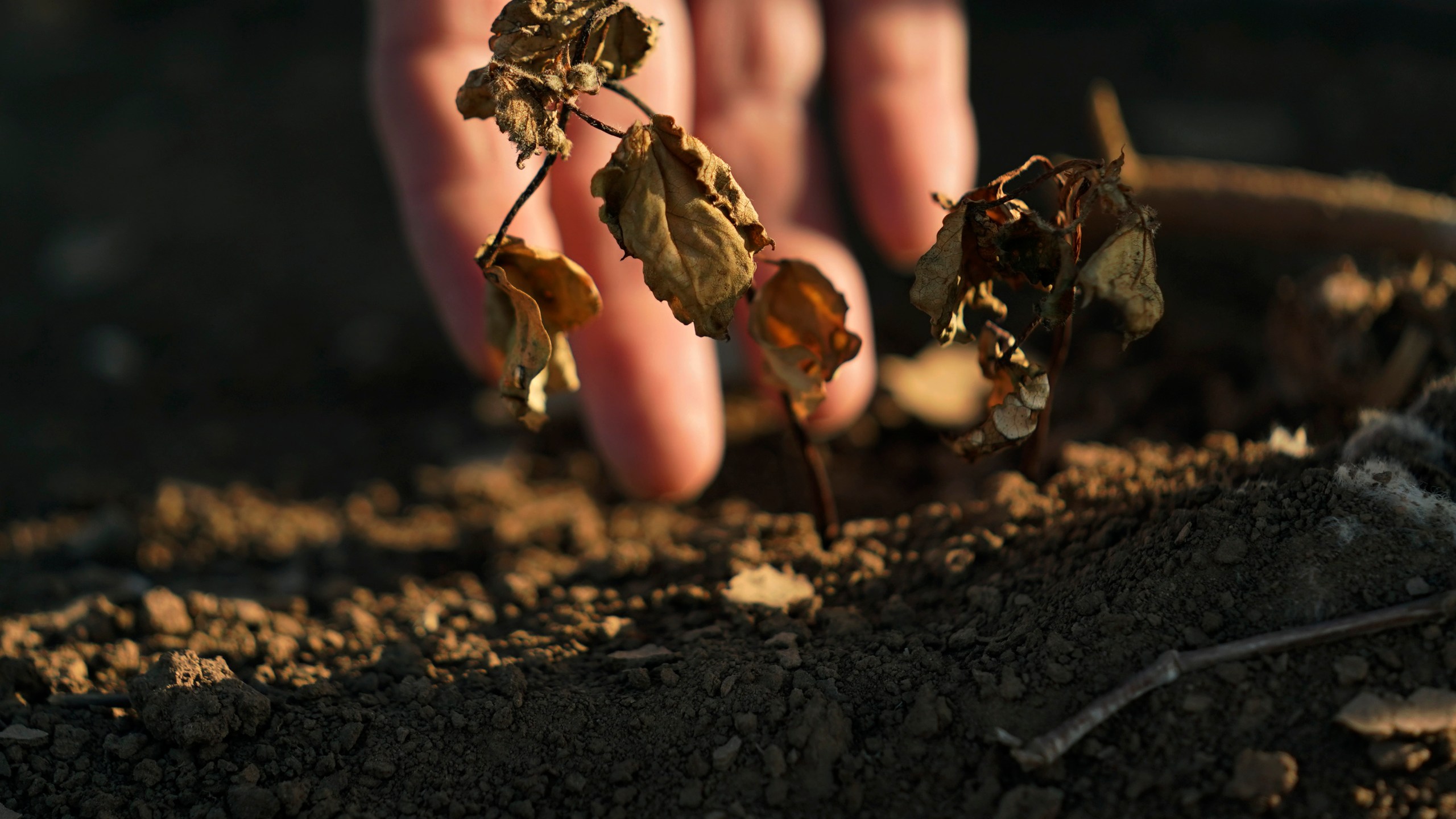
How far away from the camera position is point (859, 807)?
1258 mm

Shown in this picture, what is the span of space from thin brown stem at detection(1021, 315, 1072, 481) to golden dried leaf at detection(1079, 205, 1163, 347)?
0.08 m

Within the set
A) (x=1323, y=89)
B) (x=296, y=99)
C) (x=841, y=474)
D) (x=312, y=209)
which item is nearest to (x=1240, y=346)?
(x=841, y=474)

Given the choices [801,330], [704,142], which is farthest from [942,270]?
[704,142]

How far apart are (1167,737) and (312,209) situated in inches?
142

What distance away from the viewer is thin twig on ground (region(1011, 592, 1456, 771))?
121cm

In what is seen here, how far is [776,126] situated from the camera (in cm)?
254

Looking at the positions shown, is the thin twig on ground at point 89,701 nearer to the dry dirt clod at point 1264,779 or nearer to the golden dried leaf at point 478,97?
the golden dried leaf at point 478,97

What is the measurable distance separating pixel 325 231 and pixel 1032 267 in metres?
3.19

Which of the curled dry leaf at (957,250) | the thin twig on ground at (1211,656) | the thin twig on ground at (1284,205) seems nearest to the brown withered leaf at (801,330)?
the curled dry leaf at (957,250)

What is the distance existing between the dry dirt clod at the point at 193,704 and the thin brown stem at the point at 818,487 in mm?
915

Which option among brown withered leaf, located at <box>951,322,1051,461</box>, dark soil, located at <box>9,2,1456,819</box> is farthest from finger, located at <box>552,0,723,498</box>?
brown withered leaf, located at <box>951,322,1051,461</box>

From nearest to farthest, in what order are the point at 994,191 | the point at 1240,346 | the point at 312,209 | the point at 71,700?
the point at 994,191 < the point at 71,700 < the point at 1240,346 < the point at 312,209

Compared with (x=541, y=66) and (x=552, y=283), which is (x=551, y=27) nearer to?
(x=541, y=66)

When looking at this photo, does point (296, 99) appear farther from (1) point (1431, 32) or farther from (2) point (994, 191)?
(1) point (1431, 32)
